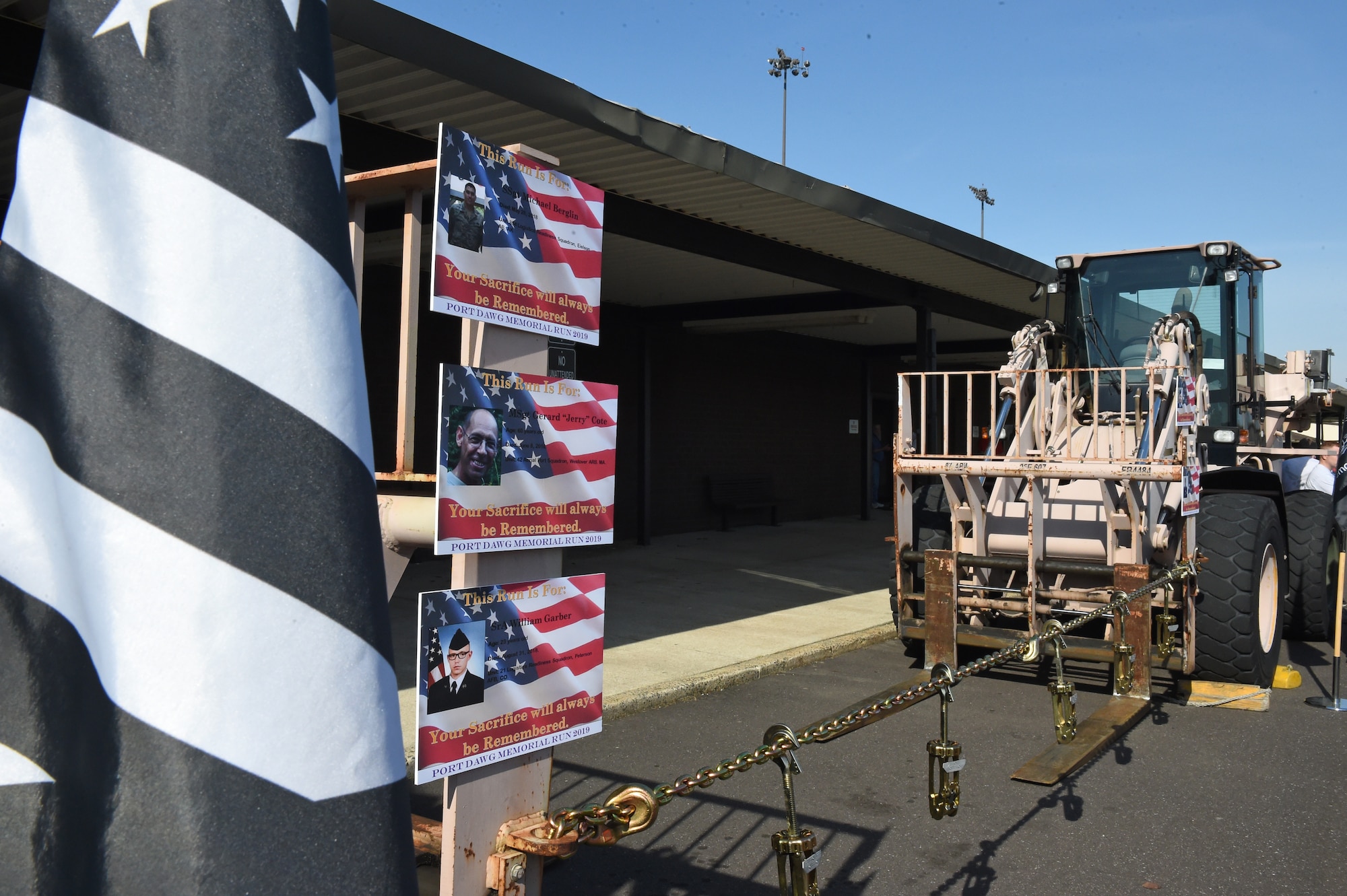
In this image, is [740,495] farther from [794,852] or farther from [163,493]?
[163,493]

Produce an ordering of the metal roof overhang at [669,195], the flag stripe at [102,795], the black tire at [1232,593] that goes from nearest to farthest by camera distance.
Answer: the flag stripe at [102,795], the metal roof overhang at [669,195], the black tire at [1232,593]

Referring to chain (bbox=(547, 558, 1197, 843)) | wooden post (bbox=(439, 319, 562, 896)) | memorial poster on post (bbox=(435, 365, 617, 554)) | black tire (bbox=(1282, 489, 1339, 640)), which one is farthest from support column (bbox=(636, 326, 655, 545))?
wooden post (bbox=(439, 319, 562, 896))

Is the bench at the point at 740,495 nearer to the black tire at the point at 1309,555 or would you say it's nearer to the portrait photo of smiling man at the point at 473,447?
the black tire at the point at 1309,555

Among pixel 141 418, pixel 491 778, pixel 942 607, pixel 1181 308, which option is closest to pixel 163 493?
pixel 141 418

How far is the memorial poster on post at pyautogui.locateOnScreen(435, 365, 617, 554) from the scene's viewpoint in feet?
7.38

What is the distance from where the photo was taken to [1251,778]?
17.5 ft

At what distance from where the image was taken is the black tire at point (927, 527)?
7.52 m

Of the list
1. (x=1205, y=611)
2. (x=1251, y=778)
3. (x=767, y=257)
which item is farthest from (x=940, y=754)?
(x=767, y=257)

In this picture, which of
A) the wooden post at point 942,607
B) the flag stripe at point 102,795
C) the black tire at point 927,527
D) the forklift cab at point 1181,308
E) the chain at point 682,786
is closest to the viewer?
the flag stripe at point 102,795

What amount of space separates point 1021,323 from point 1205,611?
10634 mm

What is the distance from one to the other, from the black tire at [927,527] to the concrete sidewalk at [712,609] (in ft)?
3.17

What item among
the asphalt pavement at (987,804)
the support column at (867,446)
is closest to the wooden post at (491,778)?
the asphalt pavement at (987,804)

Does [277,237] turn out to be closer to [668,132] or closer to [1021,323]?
[668,132]

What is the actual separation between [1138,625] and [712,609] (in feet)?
14.5
